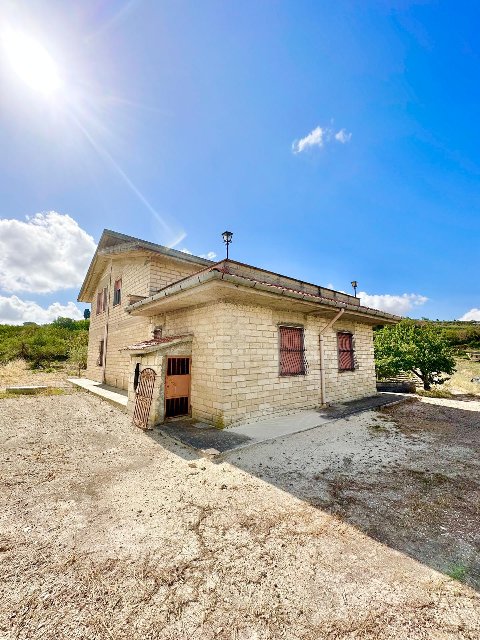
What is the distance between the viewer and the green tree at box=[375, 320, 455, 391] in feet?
42.2

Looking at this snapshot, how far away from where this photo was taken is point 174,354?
7383 mm

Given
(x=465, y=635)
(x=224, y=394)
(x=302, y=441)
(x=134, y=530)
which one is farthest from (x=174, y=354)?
(x=465, y=635)

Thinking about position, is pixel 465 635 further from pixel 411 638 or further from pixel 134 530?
pixel 134 530

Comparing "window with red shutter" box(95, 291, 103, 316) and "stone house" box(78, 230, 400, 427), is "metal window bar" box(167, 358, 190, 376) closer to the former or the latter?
"stone house" box(78, 230, 400, 427)

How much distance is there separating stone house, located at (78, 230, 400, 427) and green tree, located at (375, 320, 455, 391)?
2.76 m

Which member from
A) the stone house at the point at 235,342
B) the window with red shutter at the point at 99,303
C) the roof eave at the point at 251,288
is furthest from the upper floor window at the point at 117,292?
the roof eave at the point at 251,288

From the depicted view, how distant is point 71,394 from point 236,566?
11.3 m

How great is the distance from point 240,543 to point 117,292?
1282cm

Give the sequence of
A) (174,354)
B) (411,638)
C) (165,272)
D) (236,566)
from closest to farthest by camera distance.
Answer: (411,638) < (236,566) < (174,354) < (165,272)

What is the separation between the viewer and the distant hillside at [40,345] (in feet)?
78.8

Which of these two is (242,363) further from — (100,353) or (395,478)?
(100,353)

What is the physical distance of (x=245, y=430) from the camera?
20.9 ft

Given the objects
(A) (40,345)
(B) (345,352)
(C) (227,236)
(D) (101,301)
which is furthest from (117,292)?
(A) (40,345)

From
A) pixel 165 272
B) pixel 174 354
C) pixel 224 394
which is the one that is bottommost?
pixel 224 394
